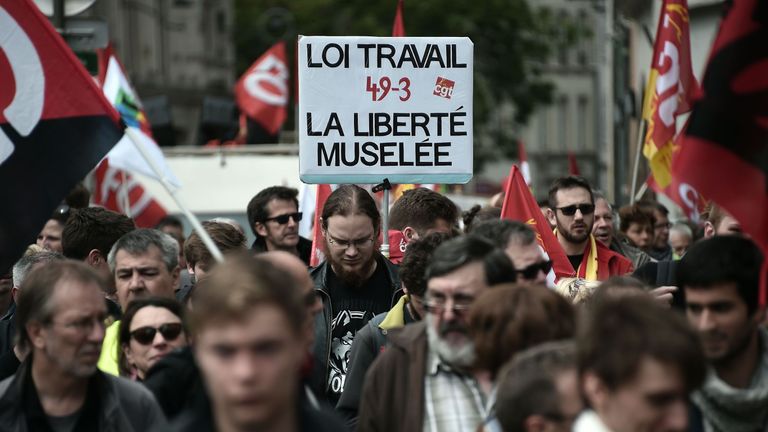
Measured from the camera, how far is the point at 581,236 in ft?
32.1

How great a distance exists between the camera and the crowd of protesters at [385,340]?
4.46 meters

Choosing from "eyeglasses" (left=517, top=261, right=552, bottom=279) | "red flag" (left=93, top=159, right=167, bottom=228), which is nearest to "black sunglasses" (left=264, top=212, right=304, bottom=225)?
"eyeglasses" (left=517, top=261, right=552, bottom=279)

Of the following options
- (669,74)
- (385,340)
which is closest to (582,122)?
(669,74)

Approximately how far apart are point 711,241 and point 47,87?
10.4ft

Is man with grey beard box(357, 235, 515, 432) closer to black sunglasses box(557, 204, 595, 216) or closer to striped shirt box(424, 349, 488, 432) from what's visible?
striped shirt box(424, 349, 488, 432)

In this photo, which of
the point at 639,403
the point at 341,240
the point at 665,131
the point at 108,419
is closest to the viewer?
the point at 639,403

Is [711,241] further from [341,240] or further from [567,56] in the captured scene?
[567,56]

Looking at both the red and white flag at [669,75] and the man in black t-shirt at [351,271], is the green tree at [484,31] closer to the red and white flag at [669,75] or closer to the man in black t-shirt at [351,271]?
the red and white flag at [669,75]

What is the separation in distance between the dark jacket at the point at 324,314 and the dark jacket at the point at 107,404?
1.50 meters

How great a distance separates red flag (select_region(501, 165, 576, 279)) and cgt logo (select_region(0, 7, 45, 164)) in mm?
2777

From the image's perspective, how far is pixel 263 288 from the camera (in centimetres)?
448

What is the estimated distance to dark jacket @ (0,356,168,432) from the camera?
581cm

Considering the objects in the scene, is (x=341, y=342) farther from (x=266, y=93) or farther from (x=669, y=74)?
(x=266, y=93)

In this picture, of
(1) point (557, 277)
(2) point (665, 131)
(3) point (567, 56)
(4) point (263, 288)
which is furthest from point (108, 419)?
(3) point (567, 56)
